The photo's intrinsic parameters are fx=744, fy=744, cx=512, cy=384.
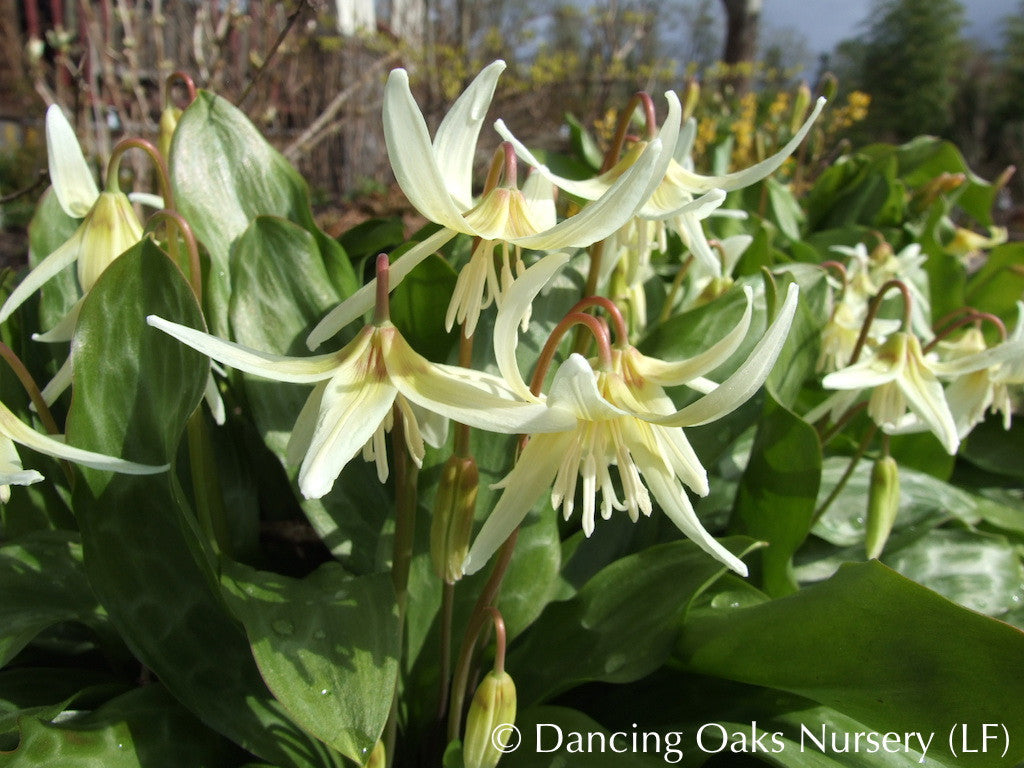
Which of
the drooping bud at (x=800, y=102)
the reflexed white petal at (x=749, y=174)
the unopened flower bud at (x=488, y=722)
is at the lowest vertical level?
the unopened flower bud at (x=488, y=722)

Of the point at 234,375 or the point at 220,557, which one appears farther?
the point at 234,375

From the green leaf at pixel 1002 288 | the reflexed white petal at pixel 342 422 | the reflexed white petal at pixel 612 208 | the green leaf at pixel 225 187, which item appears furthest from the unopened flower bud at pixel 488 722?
the green leaf at pixel 1002 288

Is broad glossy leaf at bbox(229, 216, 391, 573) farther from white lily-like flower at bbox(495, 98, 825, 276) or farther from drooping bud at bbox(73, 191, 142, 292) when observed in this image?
white lily-like flower at bbox(495, 98, 825, 276)

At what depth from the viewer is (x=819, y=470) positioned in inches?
47.8

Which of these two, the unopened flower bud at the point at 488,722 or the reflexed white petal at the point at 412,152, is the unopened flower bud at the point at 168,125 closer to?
the reflexed white petal at the point at 412,152

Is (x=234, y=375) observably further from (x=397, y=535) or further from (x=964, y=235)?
(x=964, y=235)

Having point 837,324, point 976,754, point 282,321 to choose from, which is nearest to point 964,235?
point 837,324

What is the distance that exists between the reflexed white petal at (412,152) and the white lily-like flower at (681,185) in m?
0.15

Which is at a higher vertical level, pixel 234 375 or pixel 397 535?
pixel 234 375

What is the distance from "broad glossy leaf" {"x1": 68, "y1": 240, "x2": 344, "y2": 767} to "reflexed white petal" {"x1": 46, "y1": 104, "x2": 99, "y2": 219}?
0.26 meters

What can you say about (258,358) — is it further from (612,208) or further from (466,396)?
(612,208)

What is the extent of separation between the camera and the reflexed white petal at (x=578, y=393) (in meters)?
0.64

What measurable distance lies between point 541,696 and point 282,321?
71 cm

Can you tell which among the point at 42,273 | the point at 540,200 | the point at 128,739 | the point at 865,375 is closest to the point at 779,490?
the point at 865,375
